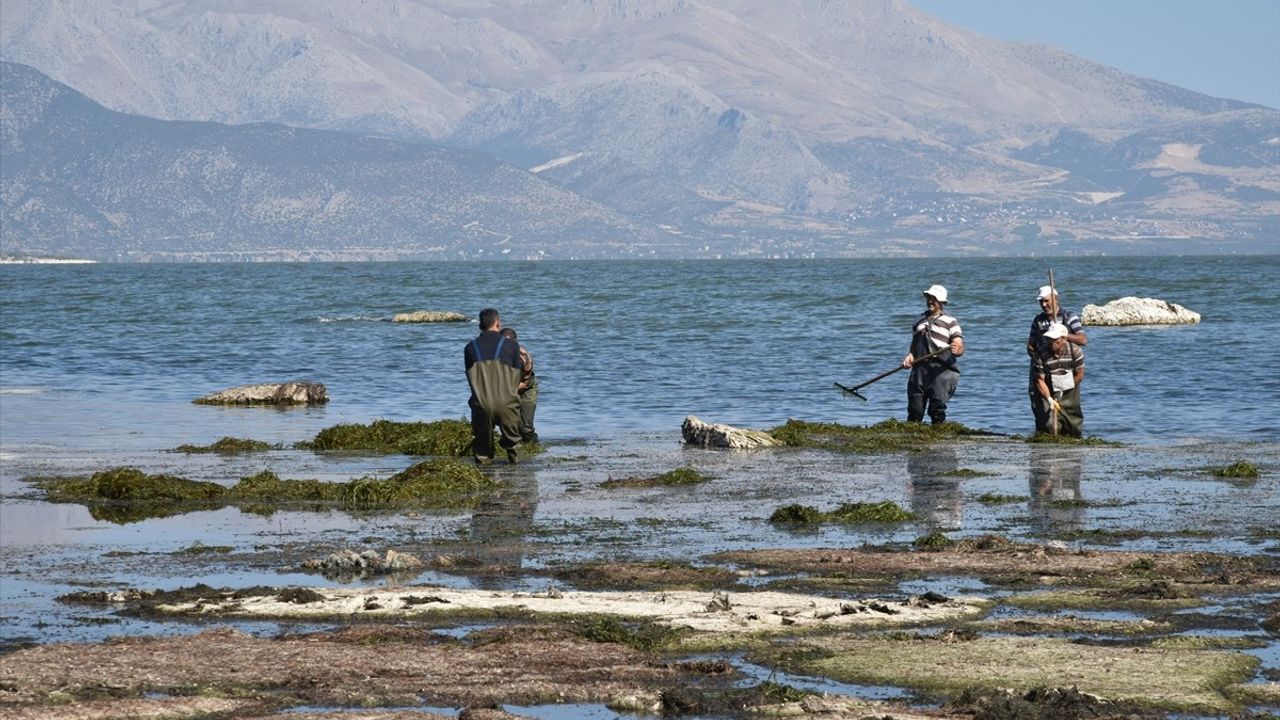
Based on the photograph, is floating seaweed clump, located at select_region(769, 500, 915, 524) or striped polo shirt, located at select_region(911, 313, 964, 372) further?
striped polo shirt, located at select_region(911, 313, 964, 372)

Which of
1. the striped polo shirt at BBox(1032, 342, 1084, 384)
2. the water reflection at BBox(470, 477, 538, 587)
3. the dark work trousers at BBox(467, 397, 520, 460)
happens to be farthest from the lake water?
the water reflection at BBox(470, 477, 538, 587)

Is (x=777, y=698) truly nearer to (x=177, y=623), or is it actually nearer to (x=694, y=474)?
(x=177, y=623)

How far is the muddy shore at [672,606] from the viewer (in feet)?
29.7

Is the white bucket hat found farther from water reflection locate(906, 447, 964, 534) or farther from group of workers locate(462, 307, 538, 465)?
group of workers locate(462, 307, 538, 465)

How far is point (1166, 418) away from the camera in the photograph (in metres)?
29.8

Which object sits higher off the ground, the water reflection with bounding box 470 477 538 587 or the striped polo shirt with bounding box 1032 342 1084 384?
the striped polo shirt with bounding box 1032 342 1084 384

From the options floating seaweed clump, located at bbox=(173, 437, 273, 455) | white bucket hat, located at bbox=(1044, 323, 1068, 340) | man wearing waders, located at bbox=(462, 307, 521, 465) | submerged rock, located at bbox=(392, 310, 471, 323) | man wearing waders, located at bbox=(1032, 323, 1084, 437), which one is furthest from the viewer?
submerged rock, located at bbox=(392, 310, 471, 323)

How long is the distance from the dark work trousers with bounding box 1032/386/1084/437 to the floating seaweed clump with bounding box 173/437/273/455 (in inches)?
378

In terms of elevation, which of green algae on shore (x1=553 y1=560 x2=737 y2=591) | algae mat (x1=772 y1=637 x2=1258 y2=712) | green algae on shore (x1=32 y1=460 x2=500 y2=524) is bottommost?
green algae on shore (x1=32 y1=460 x2=500 y2=524)

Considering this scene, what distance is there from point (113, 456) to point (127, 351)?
3000 cm

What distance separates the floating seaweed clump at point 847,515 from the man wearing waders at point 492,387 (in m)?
4.64

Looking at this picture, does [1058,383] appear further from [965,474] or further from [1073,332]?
[965,474]

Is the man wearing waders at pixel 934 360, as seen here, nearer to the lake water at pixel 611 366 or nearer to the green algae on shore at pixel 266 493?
the lake water at pixel 611 366

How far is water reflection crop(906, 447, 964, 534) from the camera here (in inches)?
639
